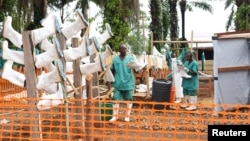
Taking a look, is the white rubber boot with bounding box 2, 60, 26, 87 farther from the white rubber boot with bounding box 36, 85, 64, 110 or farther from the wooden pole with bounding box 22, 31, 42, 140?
the white rubber boot with bounding box 36, 85, 64, 110

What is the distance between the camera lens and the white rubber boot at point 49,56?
16.5 feet

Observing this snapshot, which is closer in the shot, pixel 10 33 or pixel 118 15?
pixel 10 33

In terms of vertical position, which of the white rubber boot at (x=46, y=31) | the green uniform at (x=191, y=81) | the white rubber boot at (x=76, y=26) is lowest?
the green uniform at (x=191, y=81)

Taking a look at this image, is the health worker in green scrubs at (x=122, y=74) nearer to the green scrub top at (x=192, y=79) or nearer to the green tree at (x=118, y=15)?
the green scrub top at (x=192, y=79)

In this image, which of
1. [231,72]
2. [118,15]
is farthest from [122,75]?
[118,15]

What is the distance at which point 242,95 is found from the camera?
10586mm

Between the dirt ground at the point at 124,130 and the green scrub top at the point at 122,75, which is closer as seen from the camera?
the dirt ground at the point at 124,130

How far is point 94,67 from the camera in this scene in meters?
6.37

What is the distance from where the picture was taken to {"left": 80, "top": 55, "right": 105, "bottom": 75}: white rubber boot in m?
6.16

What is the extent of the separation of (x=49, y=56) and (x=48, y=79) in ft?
0.93

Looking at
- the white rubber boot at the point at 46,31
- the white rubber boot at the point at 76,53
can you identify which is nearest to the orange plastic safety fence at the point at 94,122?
the white rubber boot at the point at 76,53

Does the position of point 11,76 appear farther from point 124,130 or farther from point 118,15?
point 118,15

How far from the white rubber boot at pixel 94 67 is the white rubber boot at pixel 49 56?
109 centimetres

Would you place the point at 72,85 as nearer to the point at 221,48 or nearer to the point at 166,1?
the point at 221,48
